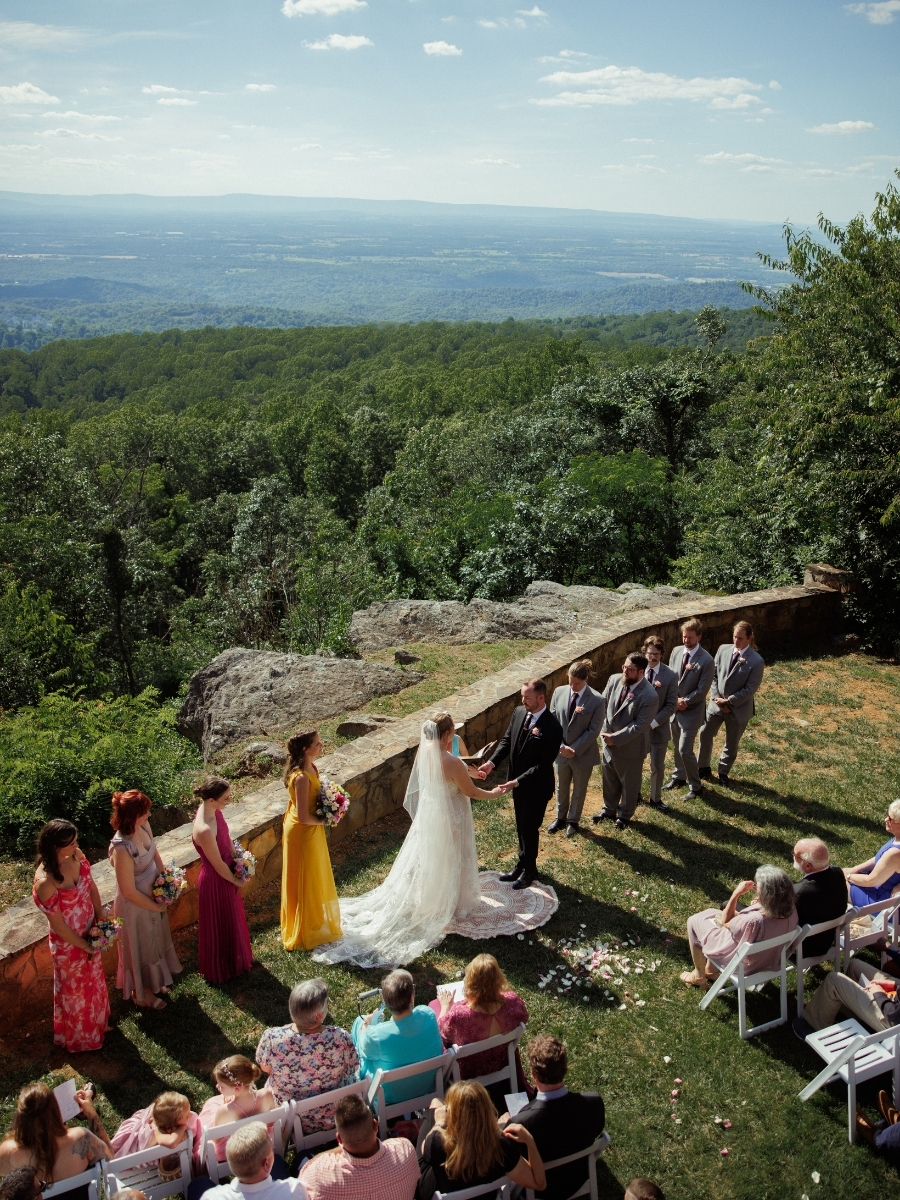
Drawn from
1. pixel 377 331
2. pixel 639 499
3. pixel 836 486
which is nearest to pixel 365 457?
pixel 639 499

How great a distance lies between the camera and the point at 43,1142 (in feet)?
13.0

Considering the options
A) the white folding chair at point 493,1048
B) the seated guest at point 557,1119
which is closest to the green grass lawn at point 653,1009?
the seated guest at point 557,1119

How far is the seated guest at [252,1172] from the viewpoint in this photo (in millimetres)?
3840

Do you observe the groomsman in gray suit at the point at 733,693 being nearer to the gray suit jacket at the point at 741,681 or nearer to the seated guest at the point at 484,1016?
the gray suit jacket at the point at 741,681

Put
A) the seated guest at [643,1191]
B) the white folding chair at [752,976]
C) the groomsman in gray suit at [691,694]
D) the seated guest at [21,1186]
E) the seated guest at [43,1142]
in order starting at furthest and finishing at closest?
the groomsman in gray suit at [691,694]
the white folding chair at [752,976]
the seated guest at [43,1142]
the seated guest at [643,1191]
the seated guest at [21,1186]

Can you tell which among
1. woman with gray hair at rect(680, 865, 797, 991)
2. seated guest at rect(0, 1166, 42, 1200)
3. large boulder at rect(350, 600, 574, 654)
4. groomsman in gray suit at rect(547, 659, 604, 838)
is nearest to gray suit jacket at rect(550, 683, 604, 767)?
groomsman in gray suit at rect(547, 659, 604, 838)

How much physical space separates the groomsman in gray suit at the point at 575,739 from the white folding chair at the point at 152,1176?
13.9ft

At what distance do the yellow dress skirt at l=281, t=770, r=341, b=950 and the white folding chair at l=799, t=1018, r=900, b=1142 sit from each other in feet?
11.0

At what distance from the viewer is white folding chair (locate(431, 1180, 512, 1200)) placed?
4047mm

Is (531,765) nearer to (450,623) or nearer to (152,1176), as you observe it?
(152,1176)

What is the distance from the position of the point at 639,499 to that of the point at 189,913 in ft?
53.6

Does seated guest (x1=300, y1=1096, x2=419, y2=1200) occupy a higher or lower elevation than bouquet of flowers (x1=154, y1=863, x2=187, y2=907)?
lower

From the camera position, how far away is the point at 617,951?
21.1 ft

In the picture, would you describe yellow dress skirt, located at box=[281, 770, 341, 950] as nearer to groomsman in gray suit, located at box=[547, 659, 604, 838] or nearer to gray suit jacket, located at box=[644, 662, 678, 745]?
groomsman in gray suit, located at box=[547, 659, 604, 838]
